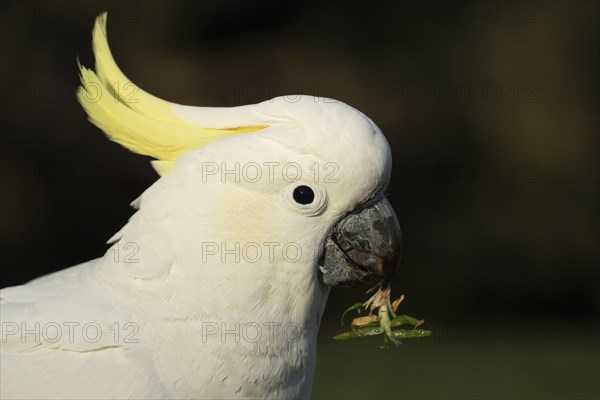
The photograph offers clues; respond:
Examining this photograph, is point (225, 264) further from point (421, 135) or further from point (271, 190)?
point (421, 135)

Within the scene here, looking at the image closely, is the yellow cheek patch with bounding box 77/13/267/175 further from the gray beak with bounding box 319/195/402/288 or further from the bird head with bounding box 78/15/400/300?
the gray beak with bounding box 319/195/402/288

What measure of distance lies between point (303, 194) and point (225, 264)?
0.29m

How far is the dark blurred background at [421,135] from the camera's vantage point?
6.68 m

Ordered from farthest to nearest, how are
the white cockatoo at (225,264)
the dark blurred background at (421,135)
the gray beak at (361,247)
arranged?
1. the dark blurred background at (421,135)
2. the gray beak at (361,247)
3. the white cockatoo at (225,264)

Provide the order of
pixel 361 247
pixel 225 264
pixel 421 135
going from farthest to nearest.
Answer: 1. pixel 421 135
2. pixel 361 247
3. pixel 225 264

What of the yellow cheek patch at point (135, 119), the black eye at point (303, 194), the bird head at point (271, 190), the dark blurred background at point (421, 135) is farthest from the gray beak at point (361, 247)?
the dark blurred background at point (421, 135)

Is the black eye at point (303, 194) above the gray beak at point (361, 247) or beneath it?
above

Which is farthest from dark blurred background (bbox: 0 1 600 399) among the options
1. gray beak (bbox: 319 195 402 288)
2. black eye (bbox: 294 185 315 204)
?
black eye (bbox: 294 185 315 204)

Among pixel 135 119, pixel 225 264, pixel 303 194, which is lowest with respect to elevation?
pixel 225 264

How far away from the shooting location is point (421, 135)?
24.2 feet

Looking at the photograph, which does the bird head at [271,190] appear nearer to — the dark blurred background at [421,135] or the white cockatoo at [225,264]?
the white cockatoo at [225,264]

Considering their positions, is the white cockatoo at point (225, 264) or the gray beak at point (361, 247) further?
the gray beak at point (361, 247)

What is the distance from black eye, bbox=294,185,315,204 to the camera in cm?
224

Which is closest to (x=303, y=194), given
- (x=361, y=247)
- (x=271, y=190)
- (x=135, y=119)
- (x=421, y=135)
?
(x=271, y=190)
